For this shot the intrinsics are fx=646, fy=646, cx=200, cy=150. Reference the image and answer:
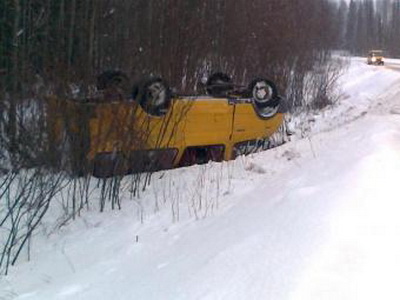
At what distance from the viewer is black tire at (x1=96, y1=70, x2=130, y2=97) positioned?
24.2 feet

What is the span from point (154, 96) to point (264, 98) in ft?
7.62

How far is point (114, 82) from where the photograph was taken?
7691 mm

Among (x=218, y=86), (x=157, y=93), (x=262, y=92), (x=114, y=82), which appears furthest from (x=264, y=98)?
(x=114, y=82)

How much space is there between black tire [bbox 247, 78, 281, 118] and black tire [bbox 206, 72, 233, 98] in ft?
1.46

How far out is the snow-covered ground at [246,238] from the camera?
4035 mm

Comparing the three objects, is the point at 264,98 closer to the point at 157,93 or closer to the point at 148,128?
the point at 157,93

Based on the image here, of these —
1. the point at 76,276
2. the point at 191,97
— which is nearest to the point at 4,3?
the point at 191,97

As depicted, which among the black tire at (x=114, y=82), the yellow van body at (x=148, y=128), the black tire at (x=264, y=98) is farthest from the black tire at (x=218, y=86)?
the black tire at (x=114, y=82)

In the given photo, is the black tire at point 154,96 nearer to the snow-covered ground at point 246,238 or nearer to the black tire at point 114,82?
the black tire at point 114,82

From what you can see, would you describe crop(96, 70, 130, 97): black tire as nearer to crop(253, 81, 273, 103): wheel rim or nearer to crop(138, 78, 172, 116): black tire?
crop(138, 78, 172, 116): black tire

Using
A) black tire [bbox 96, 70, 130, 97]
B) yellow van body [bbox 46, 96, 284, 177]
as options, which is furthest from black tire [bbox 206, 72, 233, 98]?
black tire [bbox 96, 70, 130, 97]

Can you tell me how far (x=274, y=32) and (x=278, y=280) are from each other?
1151cm

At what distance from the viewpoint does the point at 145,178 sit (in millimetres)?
7797

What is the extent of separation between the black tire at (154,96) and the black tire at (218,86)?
5.56ft
